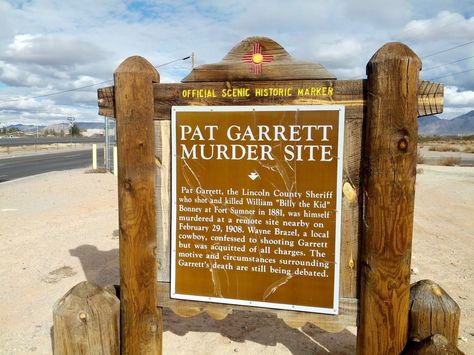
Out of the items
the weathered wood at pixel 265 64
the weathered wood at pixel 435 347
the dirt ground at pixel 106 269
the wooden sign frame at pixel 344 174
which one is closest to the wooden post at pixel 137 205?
the wooden sign frame at pixel 344 174

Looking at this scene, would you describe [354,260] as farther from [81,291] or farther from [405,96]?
[81,291]

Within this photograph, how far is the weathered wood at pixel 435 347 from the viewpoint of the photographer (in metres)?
2.17

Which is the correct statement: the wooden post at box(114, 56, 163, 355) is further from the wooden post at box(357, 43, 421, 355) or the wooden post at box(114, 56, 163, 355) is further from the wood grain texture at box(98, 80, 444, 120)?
the wooden post at box(357, 43, 421, 355)

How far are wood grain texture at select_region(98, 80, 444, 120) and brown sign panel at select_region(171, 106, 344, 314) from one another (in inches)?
1.9

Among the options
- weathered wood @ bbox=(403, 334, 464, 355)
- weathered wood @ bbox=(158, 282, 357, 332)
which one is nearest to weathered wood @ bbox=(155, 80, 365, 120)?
weathered wood @ bbox=(158, 282, 357, 332)

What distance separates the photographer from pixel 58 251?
236 inches

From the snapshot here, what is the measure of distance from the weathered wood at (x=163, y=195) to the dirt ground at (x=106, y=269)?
3.55 ft

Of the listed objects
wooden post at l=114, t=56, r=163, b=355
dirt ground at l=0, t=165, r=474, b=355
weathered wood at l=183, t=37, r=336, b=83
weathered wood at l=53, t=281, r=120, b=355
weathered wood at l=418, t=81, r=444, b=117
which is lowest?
dirt ground at l=0, t=165, r=474, b=355

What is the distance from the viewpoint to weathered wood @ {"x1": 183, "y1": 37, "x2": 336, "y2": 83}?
2408 mm

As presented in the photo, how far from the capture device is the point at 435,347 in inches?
86.7

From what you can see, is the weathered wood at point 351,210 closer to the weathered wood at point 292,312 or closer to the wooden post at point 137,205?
the weathered wood at point 292,312

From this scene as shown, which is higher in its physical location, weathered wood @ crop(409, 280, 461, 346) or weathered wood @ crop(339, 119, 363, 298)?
weathered wood @ crop(339, 119, 363, 298)

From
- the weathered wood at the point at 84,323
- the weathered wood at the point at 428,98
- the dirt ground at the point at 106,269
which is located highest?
the weathered wood at the point at 428,98

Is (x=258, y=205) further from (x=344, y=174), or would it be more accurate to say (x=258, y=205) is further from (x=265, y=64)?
(x=265, y=64)
